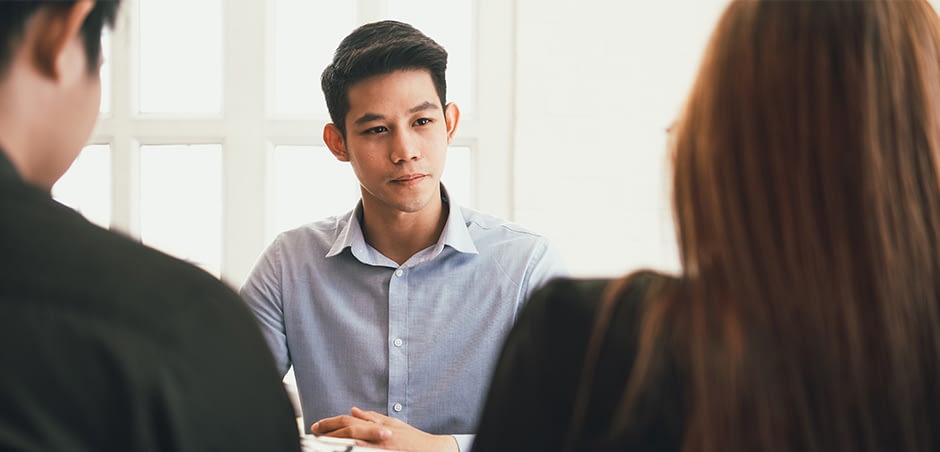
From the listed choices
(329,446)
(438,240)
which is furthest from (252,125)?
(329,446)

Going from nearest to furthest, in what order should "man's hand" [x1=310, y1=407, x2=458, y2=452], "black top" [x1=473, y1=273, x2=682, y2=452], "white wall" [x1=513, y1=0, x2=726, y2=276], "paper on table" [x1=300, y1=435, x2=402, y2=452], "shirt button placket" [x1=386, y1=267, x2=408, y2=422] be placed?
"black top" [x1=473, y1=273, x2=682, y2=452] < "paper on table" [x1=300, y1=435, x2=402, y2=452] < "man's hand" [x1=310, y1=407, x2=458, y2=452] < "shirt button placket" [x1=386, y1=267, x2=408, y2=422] < "white wall" [x1=513, y1=0, x2=726, y2=276]

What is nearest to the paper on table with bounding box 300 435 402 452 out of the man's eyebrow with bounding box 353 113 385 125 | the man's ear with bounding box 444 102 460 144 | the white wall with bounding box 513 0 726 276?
the man's eyebrow with bounding box 353 113 385 125

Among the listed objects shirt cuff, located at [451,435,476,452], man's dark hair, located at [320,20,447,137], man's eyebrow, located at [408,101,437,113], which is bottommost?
shirt cuff, located at [451,435,476,452]

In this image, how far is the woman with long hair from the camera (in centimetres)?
64

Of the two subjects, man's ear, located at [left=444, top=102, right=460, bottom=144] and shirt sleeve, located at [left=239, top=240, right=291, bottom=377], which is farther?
man's ear, located at [left=444, top=102, right=460, bottom=144]

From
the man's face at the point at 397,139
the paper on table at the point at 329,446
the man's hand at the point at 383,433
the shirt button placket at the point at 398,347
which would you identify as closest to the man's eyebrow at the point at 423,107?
the man's face at the point at 397,139

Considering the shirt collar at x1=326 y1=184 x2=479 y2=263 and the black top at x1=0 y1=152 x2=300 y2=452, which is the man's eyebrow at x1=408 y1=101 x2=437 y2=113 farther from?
the black top at x1=0 y1=152 x2=300 y2=452

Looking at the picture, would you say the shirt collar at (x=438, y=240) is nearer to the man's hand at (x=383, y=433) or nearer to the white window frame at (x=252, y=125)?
the man's hand at (x=383, y=433)

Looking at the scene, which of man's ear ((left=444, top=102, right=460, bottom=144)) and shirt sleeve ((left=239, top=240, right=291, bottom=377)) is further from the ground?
man's ear ((left=444, top=102, right=460, bottom=144))

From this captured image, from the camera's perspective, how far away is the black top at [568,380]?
2.21 feet

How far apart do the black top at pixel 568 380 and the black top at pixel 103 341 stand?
0.76ft

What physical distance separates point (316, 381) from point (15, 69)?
1205mm

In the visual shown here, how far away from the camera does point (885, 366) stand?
0.65m

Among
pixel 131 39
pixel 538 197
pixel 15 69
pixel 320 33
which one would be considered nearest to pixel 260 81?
pixel 320 33
